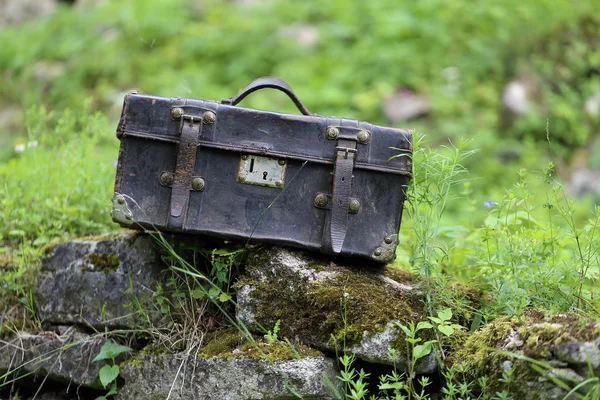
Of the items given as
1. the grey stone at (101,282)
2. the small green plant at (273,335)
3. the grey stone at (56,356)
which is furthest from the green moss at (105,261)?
the small green plant at (273,335)

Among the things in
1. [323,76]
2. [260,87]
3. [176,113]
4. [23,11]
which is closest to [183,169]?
[176,113]

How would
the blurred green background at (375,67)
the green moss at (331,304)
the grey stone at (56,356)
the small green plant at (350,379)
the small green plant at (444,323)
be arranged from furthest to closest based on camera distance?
the blurred green background at (375,67) < the grey stone at (56,356) < the green moss at (331,304) < the small green plant at (444,323) < the small green plant at (350,379)

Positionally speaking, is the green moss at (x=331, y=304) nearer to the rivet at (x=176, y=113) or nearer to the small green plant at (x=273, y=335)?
the small green plant at (x=273, y=335)

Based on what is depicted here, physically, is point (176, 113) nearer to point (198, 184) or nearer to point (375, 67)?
point (198, 184)

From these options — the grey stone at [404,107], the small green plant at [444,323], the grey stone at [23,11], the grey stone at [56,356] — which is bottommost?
the grey stone at [56,356]

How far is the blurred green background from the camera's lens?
22.9ft

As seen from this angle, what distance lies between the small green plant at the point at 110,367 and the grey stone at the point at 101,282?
123mm

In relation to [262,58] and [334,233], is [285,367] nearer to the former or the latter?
[334,233]

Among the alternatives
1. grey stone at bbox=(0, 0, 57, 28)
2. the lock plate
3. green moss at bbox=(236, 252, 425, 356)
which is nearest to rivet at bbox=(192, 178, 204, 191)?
the lock plate

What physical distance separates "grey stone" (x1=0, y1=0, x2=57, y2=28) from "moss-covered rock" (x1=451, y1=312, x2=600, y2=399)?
9870mm

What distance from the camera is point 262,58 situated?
7957 mm

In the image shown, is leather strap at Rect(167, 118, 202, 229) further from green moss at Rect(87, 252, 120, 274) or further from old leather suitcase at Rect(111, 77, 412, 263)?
green moss at Rect(87, 252, 120, 274)

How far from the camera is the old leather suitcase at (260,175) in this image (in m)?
2.68

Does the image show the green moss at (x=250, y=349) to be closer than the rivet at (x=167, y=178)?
Yes
